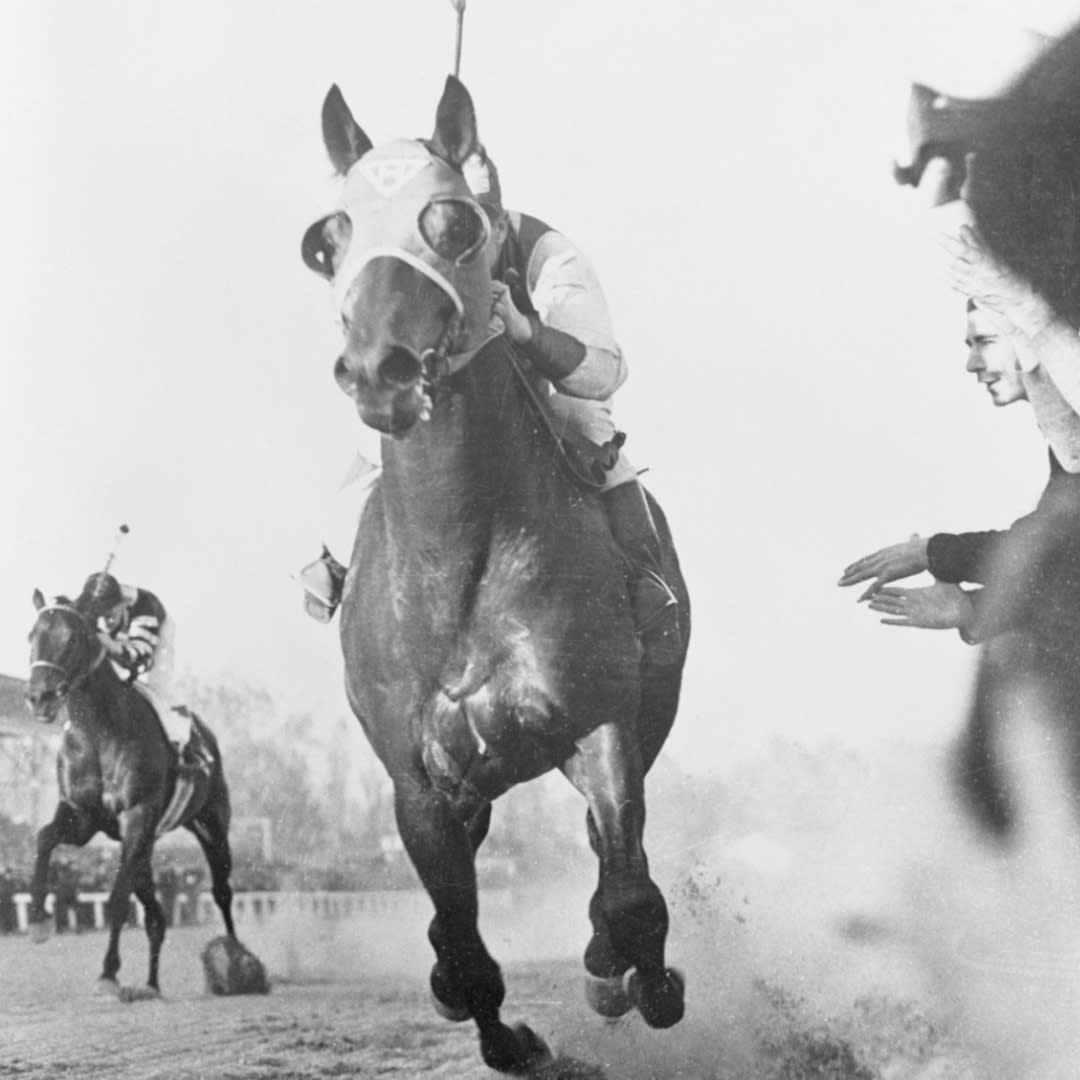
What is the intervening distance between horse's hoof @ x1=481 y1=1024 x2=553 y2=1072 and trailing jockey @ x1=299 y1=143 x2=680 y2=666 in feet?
3.32

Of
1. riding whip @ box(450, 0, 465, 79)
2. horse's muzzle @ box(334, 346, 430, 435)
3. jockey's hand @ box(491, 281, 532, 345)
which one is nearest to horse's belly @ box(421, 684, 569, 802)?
horse's muzzle @ box(334, 346, 430, 435)

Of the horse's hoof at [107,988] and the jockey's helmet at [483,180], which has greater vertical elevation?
the jockey's helmet at [483,180]

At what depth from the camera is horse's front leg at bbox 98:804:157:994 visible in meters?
4.69

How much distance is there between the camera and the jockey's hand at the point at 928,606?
14.5 ft

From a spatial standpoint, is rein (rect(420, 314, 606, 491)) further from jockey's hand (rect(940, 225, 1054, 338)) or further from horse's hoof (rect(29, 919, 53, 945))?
horse's hoof (rect(29, 919, 53, 945))

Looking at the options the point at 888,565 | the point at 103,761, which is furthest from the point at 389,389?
the point at 103,761

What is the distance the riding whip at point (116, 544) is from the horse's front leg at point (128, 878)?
28.4 inches

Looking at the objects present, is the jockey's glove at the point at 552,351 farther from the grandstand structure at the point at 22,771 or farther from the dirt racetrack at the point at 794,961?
the grandstand structure at the point at 22,771

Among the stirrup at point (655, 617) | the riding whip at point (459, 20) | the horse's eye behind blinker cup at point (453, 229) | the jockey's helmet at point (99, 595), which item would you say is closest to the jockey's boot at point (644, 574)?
the stirrup at point (655, 617)

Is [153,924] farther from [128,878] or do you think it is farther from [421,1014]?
[421,1014]

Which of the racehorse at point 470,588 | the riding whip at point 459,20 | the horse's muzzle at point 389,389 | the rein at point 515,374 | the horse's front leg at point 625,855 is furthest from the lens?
the riding whip at point 459,20

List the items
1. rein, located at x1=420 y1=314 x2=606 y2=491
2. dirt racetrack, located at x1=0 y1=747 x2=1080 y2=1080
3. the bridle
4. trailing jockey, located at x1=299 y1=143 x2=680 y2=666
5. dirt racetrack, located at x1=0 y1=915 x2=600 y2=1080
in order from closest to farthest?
1. rein, located at x1=420 y1=314 x2=606 y2=491
2. trailing jockey, located at x1=299 y1=143 x2=680 y2=666
3. dirt racetrack, located at x1=0 y1=747 x2=1080 y2=1080
4. dirt racetrack, located at x1=0 y1=915 x2=600 y2=1080
5. the bridle

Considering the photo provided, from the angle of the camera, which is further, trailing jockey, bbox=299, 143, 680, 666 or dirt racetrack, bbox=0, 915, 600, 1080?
dirt racetrack, bbox=0, 915, 600, 1080

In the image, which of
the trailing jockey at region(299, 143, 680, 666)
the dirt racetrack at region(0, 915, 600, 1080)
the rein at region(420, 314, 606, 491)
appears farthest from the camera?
the dirt racetrack at region(0, 915, 600, 1080)
